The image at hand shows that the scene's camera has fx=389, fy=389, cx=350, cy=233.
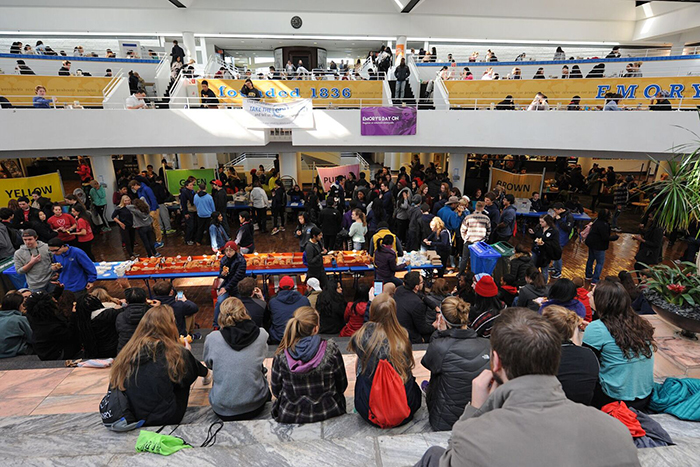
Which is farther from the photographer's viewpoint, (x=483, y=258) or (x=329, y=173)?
(x=329, y=173)

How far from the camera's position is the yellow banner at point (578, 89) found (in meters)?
12.6

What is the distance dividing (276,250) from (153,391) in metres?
7.87

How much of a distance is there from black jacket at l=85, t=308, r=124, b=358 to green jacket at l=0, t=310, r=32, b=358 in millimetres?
888

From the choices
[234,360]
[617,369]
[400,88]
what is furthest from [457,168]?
[234,360]

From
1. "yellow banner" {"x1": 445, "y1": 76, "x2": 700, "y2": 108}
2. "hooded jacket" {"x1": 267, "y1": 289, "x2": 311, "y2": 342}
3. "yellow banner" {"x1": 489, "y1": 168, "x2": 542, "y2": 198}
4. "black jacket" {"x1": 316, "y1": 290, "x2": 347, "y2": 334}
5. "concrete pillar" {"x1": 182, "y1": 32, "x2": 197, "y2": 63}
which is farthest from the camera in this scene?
"concrete pillar" {"x1": 182, "y1": 32, "x2": 197, "y2": 63}

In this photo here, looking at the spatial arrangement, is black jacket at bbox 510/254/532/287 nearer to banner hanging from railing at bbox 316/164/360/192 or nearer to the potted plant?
the potted plant

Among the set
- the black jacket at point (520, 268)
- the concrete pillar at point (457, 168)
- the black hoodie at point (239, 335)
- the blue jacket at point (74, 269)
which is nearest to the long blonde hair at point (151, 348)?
the black hoodie at point (239, 335)

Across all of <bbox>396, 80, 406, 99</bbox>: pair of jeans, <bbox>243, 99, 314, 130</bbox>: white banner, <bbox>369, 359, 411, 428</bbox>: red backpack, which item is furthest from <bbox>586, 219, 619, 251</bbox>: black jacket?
<bbox>396, 80, 406, 99</bbox>: pair of jeans

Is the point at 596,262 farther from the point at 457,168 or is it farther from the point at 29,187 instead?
the point at 29,187

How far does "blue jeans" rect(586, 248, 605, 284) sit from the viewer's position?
8.25 m

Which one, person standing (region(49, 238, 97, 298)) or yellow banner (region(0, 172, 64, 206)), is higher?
yellow banner (region(0, 172, 64, 206))

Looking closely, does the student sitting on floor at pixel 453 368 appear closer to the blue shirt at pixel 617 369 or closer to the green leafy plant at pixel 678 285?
the blue shirt at pixel 617 369

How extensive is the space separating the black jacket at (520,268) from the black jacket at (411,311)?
2240mm

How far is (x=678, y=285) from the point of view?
4133 millimetres
